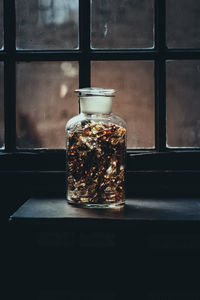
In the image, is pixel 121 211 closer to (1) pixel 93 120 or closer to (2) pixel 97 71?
(1) pixel 93 120

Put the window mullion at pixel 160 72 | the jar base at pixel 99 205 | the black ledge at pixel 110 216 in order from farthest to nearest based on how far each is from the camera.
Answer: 1. the window mullion at pixel 160 72
2. the jar base at pixel 99 205
3. the black ledge at pixel 110 216

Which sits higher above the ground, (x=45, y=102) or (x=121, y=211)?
(x=45, y=102)

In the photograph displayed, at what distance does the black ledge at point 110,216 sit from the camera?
0.83m

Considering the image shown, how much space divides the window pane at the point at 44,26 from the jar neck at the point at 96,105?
31 centimetres

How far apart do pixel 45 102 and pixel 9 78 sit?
148 millimetres

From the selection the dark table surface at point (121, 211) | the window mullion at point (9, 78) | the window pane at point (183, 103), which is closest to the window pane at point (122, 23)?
the window pane at point (183, 103)

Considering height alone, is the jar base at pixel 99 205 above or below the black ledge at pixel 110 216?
above

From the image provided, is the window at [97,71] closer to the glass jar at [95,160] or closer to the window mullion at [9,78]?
the window mullion at [9,78]

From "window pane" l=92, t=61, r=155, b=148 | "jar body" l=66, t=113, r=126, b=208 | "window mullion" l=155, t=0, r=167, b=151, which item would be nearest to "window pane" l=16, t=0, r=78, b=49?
"window pane" l=92, t=61, r=155, b=148

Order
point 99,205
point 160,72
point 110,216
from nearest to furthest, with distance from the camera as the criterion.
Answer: point 110,216 < point 99,205 < point 160,72

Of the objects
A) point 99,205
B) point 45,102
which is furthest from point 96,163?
point 45,102

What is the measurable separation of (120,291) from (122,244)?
0.50 feet

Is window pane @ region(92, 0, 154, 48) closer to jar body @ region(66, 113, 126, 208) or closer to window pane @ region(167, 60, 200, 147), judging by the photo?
window pane @ region(167, 60, 200, 147)

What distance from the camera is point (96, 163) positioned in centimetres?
98
